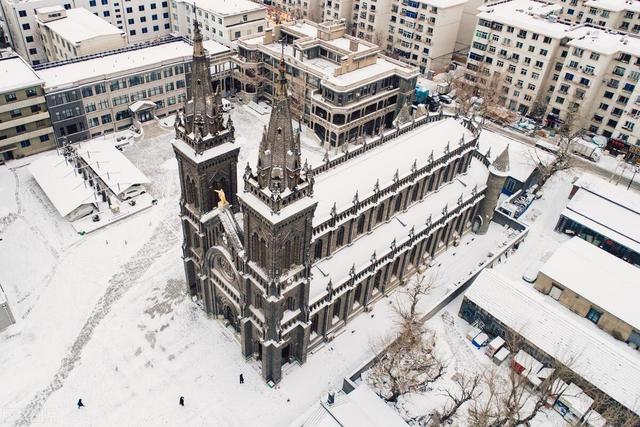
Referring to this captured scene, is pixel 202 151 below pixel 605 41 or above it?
above

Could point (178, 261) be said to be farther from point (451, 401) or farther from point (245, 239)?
point (451, 401)

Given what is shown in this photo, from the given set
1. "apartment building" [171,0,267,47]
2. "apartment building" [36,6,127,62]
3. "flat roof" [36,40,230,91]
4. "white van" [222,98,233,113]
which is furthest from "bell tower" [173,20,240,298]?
"apartment building" [171,0,267,47]

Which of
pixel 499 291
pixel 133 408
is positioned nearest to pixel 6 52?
pixel 133 408

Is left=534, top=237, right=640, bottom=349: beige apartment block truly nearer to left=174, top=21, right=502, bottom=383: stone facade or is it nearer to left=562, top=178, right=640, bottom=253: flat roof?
left=562, top=178, right=640, bottom=253: flat roof

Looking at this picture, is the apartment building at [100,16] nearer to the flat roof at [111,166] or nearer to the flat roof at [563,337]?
the flat roof at [111,166]

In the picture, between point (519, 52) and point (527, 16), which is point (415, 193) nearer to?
point (519, 52)

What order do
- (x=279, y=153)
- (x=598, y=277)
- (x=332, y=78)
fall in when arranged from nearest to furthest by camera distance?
(x=279, y=153) → (x=598, y=277) → (x=332, y=78)

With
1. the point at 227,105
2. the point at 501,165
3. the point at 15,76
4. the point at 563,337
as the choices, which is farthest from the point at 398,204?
the point at 15,76
